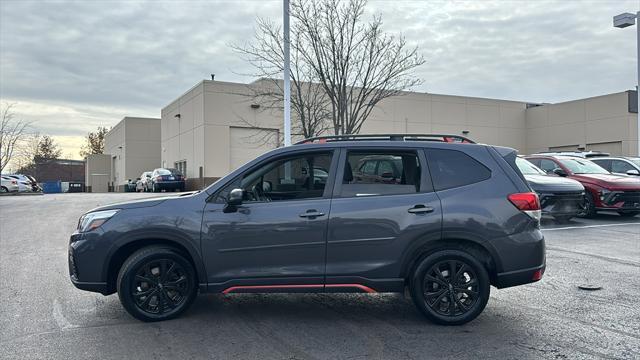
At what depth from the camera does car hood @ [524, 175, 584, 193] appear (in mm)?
11620

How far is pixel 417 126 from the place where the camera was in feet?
129

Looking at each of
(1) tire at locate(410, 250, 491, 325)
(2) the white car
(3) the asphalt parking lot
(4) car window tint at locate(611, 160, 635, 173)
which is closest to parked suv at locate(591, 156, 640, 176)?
(4) car window tint at locate(611, 160, 635, 173)

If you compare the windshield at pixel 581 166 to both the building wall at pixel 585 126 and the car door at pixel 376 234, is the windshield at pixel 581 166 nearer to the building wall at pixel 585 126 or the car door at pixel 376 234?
the car door at pixel 376 234

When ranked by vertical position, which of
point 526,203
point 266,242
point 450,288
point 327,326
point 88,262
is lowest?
point 327,326

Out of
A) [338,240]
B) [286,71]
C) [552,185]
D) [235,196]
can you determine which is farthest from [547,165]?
[235,196]

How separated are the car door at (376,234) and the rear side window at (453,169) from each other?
0.20m

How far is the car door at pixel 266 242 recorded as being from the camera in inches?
198

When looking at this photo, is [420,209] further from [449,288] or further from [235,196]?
[235,196]

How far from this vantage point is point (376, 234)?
5.02m

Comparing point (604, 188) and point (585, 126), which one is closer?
point (604, 188)

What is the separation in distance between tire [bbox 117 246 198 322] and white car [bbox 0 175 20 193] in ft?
107

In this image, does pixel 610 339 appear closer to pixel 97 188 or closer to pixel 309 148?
pixel 309 148

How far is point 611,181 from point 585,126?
96.9 ft

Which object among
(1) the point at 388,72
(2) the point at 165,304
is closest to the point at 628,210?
(1) the point at 388,72
